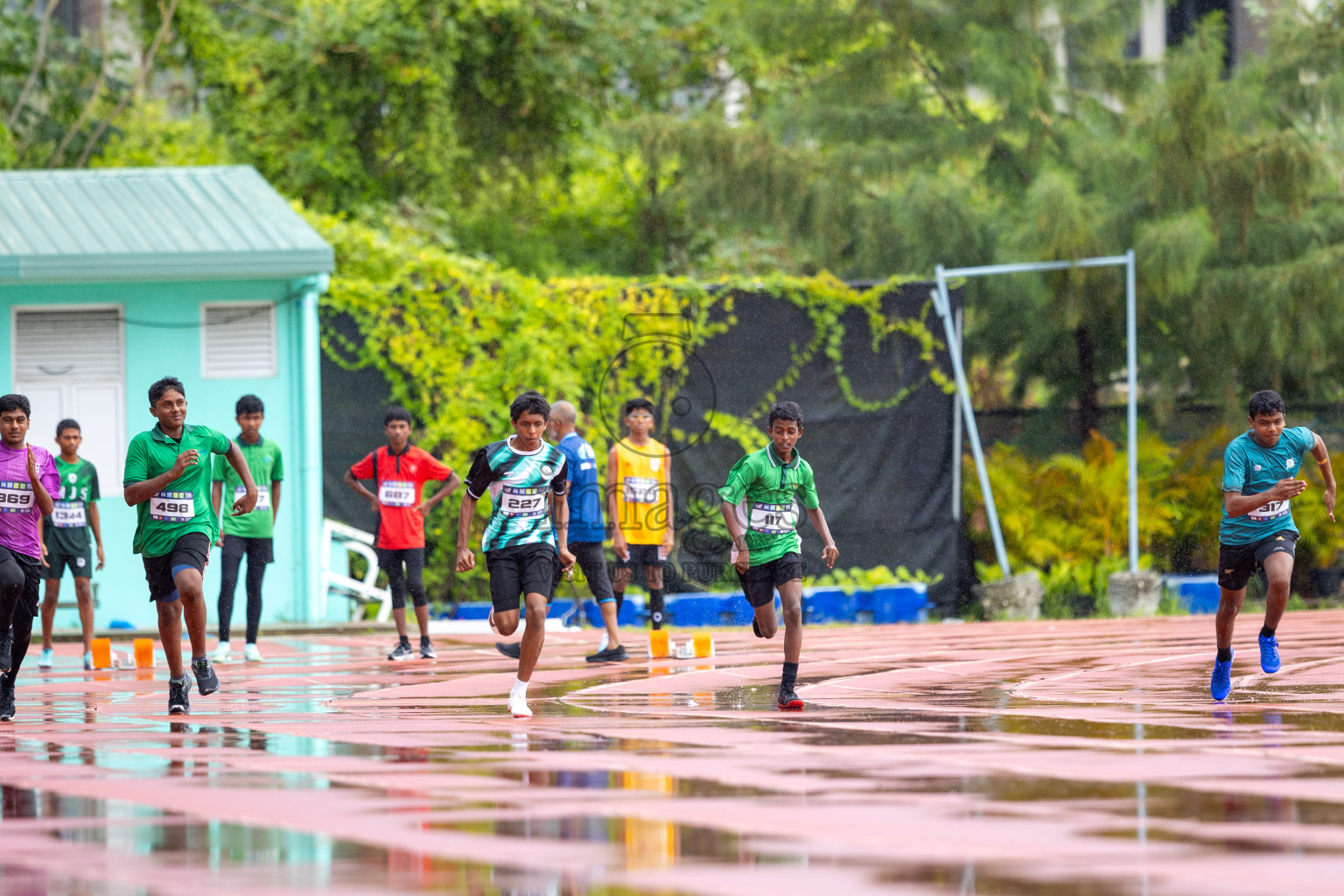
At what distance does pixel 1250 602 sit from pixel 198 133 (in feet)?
60.7

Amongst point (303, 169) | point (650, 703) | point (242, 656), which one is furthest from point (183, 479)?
point (303, 169)

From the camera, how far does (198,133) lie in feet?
95.4

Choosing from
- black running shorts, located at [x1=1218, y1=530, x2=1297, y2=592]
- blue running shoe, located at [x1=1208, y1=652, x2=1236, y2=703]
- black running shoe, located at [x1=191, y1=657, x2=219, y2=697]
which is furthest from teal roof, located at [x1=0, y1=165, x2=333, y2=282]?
blue running shoe, located at [x1=1208, y1=652, x2=1236, y2=703]

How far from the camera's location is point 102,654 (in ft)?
44.2

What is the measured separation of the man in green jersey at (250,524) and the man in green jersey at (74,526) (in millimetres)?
985

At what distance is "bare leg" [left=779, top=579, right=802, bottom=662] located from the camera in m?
9.56

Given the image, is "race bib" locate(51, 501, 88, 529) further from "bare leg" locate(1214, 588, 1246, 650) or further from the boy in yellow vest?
"bare leg" locate(1214, 588, 1246, 650)

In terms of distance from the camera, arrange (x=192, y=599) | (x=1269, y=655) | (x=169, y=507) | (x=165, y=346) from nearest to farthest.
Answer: (x=192, y=599) → (x=169, y=507) → (x=1269, y=655) → (x=165, y=346)

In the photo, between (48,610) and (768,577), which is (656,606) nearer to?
(768,577)

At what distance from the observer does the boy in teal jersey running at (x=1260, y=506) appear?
32.8ft

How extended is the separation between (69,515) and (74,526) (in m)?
0.09

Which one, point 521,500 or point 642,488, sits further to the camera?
point 642,488

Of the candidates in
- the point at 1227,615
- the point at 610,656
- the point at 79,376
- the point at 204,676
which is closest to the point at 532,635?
the point at 204,676

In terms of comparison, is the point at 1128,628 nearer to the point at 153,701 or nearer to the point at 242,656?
the point at 242,656
